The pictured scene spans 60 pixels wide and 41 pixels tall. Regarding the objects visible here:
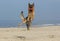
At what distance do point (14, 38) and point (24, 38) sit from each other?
0.54 metres

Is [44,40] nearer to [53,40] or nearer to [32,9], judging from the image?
[53,40]

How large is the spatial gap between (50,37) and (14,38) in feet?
6.51

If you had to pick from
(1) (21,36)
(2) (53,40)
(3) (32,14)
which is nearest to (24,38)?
(1) (21,36)

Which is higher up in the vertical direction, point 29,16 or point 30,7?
point 30,7

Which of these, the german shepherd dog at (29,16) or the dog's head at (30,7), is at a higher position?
the dog's head at (30,7)

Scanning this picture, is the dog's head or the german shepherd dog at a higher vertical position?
the dog's head

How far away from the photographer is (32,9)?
19219 millimetres

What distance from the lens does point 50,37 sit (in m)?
17.2

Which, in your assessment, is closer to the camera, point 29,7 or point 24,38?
point 24,38

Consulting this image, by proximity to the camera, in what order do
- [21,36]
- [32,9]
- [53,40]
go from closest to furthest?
1. [53,40]
2. [21,36]
3. [32,9]

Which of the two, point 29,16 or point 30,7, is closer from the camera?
point 30,7

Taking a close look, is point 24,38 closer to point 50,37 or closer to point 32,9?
point 50,37

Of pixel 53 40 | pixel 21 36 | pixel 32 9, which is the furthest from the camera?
pixel 32 9

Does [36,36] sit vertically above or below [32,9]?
below
